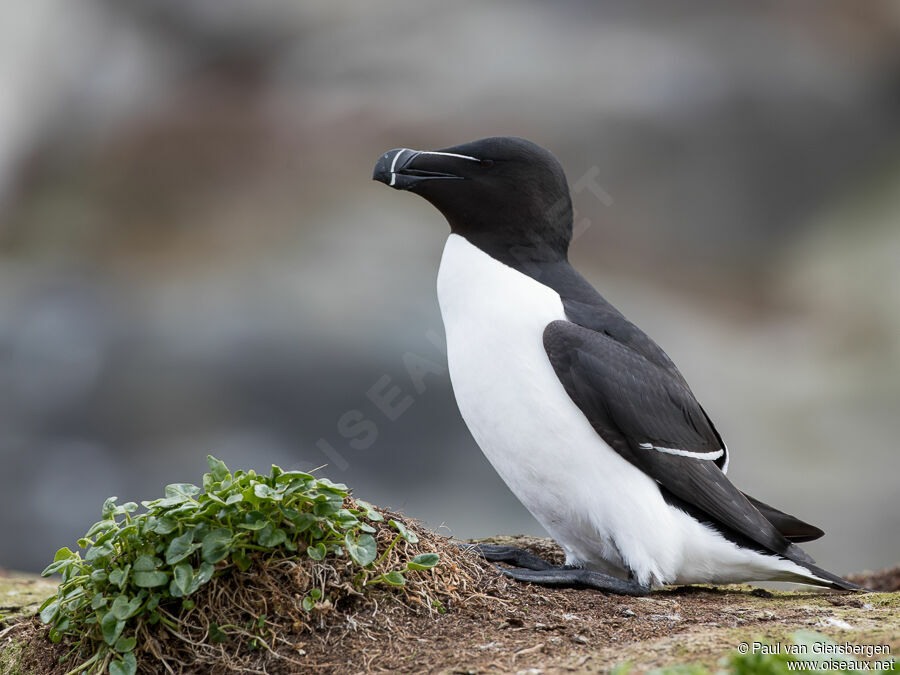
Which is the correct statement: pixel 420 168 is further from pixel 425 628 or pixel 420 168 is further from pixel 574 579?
pixel 425 628

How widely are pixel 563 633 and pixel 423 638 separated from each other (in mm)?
589

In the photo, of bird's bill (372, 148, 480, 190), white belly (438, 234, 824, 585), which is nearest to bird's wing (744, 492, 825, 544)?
white belly (438, 234, 824, 585)

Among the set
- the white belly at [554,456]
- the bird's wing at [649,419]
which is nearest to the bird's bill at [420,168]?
the white belly at [554,456]

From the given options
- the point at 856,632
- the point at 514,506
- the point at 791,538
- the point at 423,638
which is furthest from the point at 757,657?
the point at 514,506

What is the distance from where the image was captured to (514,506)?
1033cm

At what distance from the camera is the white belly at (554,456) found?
4.66 m

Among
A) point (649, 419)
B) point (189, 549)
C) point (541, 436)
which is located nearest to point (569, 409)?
point (541, 436)

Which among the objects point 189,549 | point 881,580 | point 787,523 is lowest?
point 189,549

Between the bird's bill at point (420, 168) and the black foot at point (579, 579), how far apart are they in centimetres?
221

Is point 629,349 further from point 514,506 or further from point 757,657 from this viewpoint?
point 514,506

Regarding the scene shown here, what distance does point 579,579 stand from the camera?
455cm

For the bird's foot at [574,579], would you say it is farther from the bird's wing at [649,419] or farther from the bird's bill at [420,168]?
the bird's bill at [420,168]

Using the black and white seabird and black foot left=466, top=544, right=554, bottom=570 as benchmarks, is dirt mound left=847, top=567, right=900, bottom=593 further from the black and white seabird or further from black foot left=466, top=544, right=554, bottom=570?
black foot left=466, top=544, right=554, bottom=570

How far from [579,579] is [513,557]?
1.74ft
